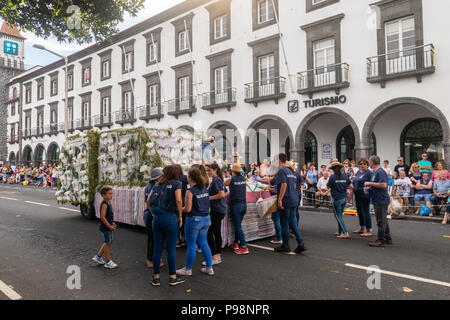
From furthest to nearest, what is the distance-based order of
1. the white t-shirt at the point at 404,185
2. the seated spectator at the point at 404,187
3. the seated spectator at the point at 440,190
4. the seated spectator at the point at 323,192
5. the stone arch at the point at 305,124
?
the stone arch at the point at 305,124 < the seated spectator at the point at 323,192 < the white t-shirt at the point at 404,185 < the seated spectator at the point at 404,187 < the seated spectator at the point at 440,190

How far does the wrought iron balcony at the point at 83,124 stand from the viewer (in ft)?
97.3

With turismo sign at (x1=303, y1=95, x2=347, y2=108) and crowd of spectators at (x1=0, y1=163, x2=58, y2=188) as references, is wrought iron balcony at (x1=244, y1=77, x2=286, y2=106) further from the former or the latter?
crowd of spectators at (x1=0, y1=163, x2=58, y2=188)

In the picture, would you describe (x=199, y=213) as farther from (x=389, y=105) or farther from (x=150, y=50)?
(x=150, y=50)

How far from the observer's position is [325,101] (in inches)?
638

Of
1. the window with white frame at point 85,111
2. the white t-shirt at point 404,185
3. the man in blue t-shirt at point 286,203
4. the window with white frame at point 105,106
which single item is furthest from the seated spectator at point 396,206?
the window with white frame at point 85,111

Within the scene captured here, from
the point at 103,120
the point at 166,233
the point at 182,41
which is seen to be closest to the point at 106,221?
the point at 166,233

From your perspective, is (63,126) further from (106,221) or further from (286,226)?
(286,226)

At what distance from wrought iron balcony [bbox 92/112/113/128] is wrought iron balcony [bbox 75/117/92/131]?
932 millimetres

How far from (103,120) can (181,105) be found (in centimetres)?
922

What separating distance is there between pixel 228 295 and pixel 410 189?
372 inches

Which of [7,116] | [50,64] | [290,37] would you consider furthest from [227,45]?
[7,116]

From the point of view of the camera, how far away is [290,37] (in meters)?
17.4

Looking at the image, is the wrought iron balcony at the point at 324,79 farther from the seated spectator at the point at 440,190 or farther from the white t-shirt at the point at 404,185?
the seated spectator at the point at 440,190

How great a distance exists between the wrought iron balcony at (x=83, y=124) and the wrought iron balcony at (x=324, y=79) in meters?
20.3
